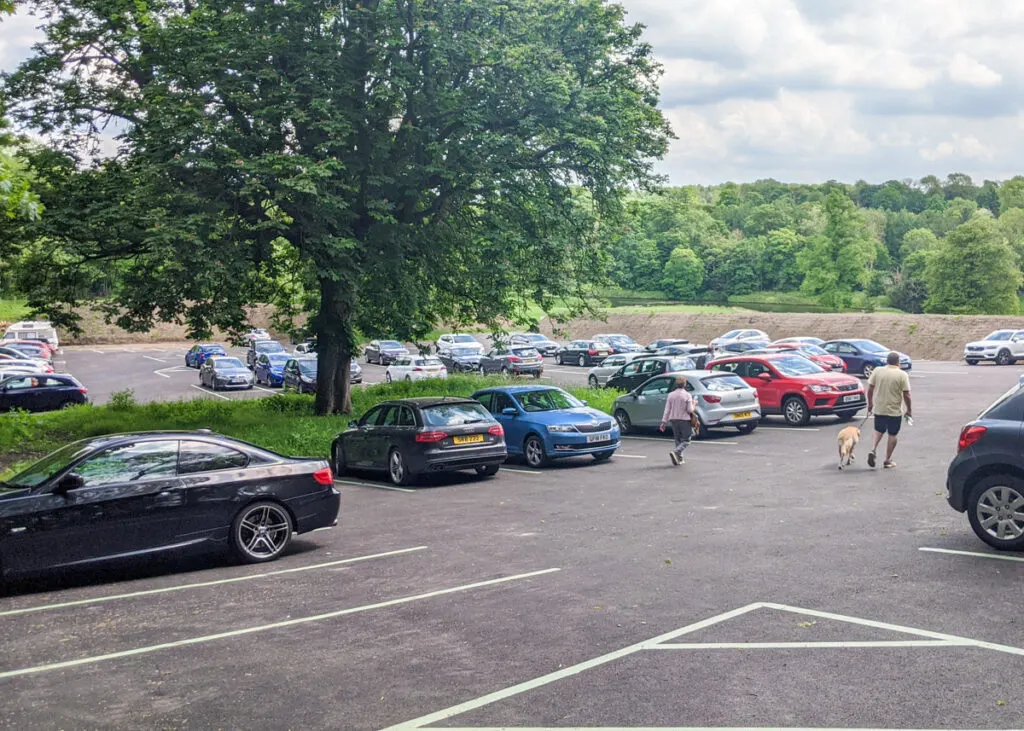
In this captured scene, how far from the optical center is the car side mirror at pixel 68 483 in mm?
9656

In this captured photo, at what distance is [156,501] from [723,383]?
582 inches

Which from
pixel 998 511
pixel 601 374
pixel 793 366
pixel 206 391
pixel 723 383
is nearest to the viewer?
pixel 998 511

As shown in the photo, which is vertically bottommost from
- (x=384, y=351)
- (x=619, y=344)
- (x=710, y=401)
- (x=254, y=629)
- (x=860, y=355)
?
(x=254, y=629)

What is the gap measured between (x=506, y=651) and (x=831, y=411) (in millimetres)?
18091

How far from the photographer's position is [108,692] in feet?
21.1

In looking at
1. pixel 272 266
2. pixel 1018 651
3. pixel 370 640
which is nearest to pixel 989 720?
pixel 1018 651

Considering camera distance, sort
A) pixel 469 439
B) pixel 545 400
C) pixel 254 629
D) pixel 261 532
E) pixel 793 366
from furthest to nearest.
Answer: pixel 793 366 < pixel 545 400 < pixel 469 439 < pixel 261 532 < pixel 254 629

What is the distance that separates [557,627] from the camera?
302 inches

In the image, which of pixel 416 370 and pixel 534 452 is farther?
pixel 416 370

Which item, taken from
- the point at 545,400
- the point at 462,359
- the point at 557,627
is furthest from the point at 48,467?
the point at 462,359

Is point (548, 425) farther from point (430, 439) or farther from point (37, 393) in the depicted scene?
point (37, 393)

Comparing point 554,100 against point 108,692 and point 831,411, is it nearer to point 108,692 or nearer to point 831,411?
point 831,411

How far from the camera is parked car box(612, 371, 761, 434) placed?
71.1 ft

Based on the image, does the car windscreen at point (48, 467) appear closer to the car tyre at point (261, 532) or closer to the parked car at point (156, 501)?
the parked car at point (156, 501)
